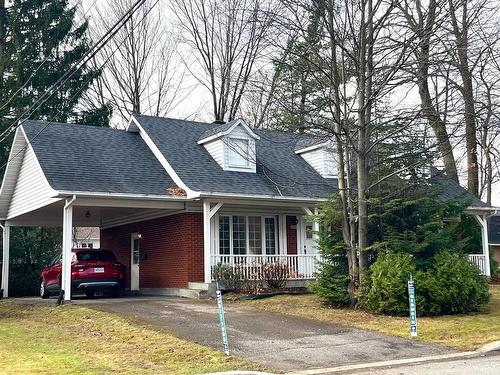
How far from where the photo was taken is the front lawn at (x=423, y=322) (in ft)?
38.9

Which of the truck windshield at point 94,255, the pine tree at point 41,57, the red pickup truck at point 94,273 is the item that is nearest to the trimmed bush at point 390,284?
the red pickup truck at point 94,273

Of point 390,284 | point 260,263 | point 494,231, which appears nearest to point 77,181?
point 260,263

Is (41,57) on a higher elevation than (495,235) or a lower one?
higher

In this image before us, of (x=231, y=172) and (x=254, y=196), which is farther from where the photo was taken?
(x=231, y=172)

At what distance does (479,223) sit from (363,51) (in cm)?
1387

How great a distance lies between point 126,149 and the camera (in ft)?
72.3

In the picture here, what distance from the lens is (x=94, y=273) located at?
19578 mm

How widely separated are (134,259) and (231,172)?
210 inches

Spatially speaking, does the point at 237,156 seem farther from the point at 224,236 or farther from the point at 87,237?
the point at 87,237

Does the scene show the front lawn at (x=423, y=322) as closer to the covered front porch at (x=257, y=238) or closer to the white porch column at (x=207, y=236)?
the white porch column at (x=207, y=236)

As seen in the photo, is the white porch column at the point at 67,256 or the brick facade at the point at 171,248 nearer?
the white porch column at the point at 67,256

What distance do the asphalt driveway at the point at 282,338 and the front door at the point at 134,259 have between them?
24.7 feet

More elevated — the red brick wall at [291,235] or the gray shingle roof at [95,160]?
the gray shingle roof at [95,160]

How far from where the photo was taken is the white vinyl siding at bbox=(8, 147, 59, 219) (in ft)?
62.7
